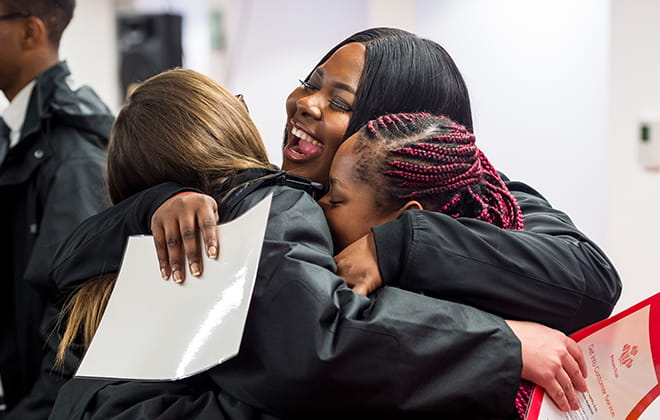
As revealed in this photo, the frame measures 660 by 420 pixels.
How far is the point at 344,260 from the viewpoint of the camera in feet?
3.09

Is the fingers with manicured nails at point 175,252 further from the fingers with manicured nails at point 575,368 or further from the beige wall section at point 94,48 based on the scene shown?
the beige wall section at point 94,48

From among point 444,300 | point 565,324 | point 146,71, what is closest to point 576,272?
point 565,324

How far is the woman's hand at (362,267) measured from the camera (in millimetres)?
918

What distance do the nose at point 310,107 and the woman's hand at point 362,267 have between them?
239 millimetres

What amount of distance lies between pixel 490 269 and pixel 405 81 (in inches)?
13.3

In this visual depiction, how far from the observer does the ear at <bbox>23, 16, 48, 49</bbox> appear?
187 centimetres

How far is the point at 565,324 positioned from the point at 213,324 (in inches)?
18.1

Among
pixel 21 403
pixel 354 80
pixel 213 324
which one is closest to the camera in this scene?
pixel 213 324

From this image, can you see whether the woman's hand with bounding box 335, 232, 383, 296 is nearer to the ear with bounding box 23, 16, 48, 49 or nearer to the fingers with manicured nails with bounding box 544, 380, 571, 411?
the fingers with manicured nails with bounding box 544, 380, 571, 411

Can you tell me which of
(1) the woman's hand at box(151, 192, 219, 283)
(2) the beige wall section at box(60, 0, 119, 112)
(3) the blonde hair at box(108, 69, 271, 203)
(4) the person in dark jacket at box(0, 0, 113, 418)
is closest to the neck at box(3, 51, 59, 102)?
(4) the person in dark jacket at box(0, 0, 113, 418)

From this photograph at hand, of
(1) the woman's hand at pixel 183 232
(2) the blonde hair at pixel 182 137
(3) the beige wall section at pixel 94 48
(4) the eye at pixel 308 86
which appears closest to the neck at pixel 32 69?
(2) the blonde hair at pixel 182 137

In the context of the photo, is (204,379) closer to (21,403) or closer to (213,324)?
(213,324)

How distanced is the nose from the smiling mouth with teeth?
31mm

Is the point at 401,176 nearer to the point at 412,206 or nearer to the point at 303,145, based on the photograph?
the point at 412,206
